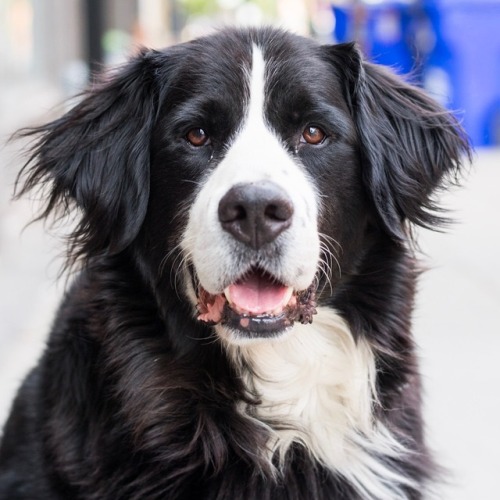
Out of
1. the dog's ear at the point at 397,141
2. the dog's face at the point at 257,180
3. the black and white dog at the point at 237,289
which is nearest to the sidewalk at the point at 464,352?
the dog's ear at the point at 397,141

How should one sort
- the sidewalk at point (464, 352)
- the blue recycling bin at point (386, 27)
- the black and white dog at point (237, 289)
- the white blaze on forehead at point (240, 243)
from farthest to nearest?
the blue recycling bin at point (386, 27), the sidewalk at point (464, 352), the black and white dog at point (237, 289), the white blaze on forehead at point (240, 243)

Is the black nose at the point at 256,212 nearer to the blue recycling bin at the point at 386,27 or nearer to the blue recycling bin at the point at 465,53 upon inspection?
the blue recycling bin at the point at 465,53

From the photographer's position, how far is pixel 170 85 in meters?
3.03

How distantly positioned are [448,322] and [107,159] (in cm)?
345

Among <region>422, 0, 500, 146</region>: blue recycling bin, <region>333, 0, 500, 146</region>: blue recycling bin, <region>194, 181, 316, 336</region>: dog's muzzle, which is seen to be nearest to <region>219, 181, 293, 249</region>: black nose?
<region>194, 181, 316, 336</region>: dog's muzzle

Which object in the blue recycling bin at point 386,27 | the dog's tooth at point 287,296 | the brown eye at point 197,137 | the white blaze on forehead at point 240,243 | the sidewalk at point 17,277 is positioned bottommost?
the sidewalk at point 17,277

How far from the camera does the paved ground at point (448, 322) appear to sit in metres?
4.31

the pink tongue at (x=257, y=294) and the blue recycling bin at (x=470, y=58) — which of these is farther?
the blue recycling bin at (x=470, y=58)

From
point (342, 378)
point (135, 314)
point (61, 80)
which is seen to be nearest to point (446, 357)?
point (342, 378)

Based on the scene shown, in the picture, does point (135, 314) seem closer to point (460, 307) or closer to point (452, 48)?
point (460, 307)

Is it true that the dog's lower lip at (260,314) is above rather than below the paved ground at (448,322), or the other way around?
above

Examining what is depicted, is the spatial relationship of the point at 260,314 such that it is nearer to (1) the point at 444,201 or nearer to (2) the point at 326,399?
(2) the point at 326,399

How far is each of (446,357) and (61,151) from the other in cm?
300

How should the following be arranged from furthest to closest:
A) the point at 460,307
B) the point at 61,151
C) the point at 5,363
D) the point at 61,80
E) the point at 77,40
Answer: the point at 77,40, the point at 61,80, the point at 460,307, the point at 5,363, the point at 61,151
